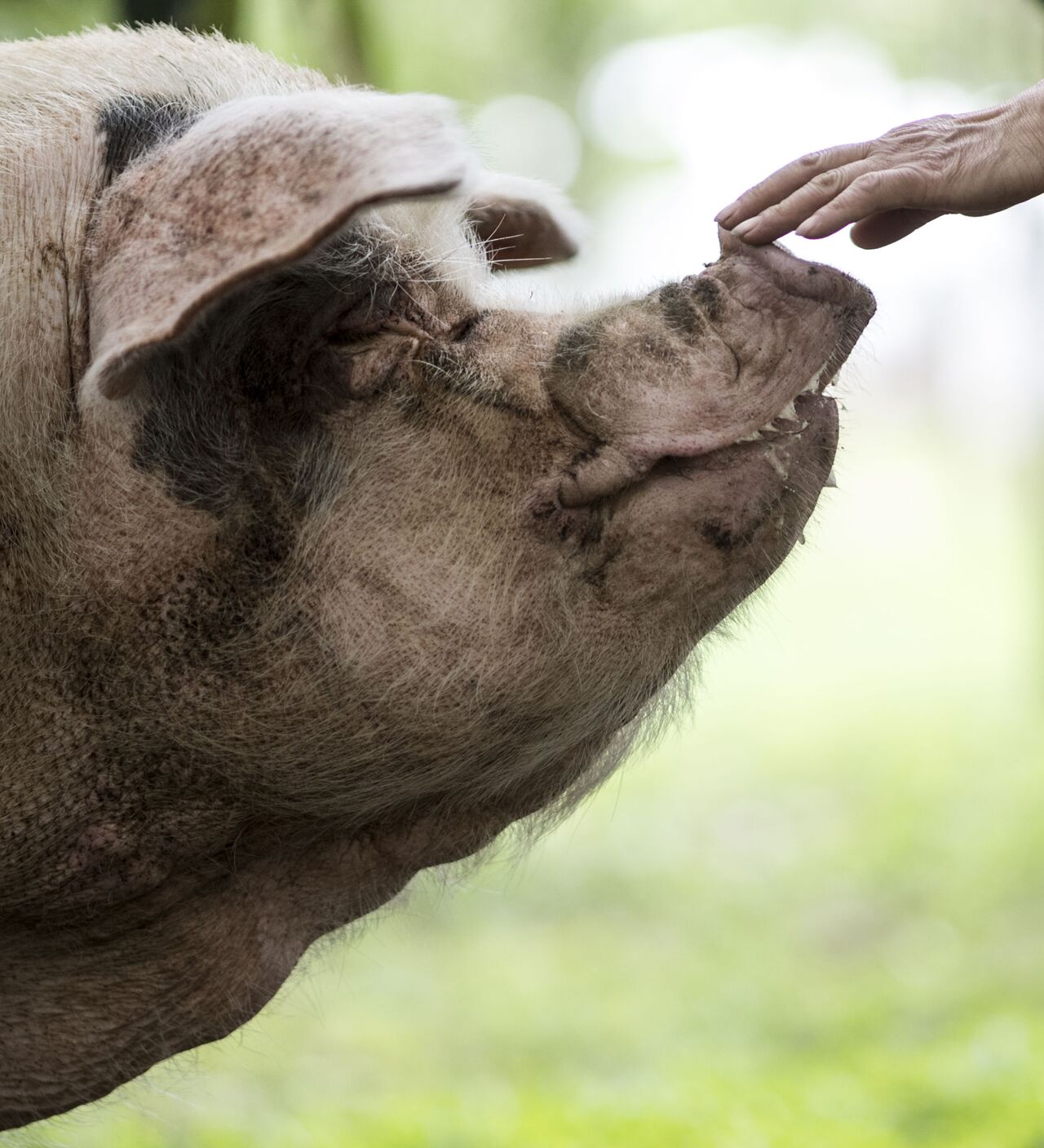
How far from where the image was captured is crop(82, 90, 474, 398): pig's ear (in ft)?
5.32

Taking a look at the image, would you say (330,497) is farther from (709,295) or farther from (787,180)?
(787,180)

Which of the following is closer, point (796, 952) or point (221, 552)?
point (221, 552)

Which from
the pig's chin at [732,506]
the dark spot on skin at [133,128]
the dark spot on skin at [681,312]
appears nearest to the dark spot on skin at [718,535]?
the pig's chin at [732,506]

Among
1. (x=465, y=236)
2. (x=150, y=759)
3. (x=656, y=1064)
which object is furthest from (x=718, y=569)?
(x=656, y=1064)

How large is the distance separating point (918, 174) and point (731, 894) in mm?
6589

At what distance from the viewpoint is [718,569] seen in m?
2.07

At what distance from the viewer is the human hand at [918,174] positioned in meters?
2.01

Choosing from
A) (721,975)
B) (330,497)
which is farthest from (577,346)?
(721,975)

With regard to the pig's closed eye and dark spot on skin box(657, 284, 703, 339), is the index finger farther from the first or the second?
the pig's closed eye

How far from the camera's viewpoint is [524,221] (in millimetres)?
2656

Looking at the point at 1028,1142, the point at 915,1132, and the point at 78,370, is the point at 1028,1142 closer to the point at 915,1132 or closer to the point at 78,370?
the point at 915,1132

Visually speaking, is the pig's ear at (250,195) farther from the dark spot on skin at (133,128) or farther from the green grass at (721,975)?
the green grass at (721,975)

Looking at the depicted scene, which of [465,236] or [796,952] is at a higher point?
[465,236]

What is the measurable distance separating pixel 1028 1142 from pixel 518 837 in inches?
98.4
